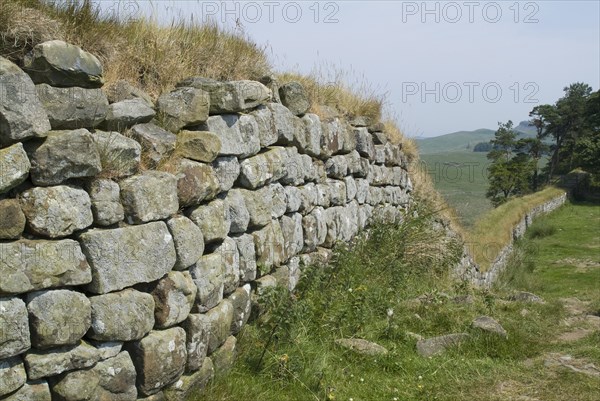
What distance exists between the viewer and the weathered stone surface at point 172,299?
3.82 meters

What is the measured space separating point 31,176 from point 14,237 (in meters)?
0.32

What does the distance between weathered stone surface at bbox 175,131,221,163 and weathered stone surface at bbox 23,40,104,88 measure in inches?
37.4

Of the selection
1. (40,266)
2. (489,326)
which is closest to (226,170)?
(40,266)

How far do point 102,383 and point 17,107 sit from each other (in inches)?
59.6

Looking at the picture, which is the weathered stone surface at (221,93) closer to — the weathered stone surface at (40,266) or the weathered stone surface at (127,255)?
the weathered stone surface at (127,255)

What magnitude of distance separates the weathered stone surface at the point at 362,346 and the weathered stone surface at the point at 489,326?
3.29 feet

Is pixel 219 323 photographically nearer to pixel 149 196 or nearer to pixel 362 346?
pixel 149 196

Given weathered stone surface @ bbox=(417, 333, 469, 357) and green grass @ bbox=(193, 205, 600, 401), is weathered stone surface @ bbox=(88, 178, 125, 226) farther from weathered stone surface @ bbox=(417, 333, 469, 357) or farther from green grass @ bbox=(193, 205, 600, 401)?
weathered stone surface @ bbox=(417, 333, 469, 357)

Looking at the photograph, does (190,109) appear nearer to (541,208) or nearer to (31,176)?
(31,176)

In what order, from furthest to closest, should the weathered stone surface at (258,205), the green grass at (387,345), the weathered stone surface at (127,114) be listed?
the weathered stone surface at (258,205) < the green grass at (387,345) < the weathered stone surface at (127,114)

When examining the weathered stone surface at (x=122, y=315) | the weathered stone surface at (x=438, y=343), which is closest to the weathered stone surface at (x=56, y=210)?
the weathered stone surface at (x=122, y=315)

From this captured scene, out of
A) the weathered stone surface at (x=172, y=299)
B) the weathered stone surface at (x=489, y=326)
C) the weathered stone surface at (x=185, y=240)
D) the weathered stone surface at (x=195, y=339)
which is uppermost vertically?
the weathered stone surface at (x=185, y=240)

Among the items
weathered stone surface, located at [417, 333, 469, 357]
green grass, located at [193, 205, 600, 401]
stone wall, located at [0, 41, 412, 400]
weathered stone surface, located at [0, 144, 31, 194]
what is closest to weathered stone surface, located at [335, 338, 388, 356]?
green grass, located at [193, 205, 600, 401]

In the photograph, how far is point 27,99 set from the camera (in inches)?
121
